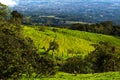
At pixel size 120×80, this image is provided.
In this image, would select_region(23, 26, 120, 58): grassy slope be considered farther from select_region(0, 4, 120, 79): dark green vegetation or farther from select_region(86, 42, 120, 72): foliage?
select_region(86, 42, 120, 72): foliage

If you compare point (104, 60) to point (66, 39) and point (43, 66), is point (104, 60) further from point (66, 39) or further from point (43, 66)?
point (66, 39)

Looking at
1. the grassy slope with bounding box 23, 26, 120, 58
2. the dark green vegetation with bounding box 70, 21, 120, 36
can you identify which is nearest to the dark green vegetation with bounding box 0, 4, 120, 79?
the grassy slope with bounding box 23, 26, 120, 58

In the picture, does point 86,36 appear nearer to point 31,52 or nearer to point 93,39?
point 93,39

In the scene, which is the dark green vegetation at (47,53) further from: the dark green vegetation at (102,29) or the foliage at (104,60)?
the dark green vegetation at (102,29)

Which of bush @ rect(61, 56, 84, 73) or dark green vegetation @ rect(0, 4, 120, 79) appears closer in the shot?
dark green vegetation @ rect(0, 4, 120, 79)

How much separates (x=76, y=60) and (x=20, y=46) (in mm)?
37099

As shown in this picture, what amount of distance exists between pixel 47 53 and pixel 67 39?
39338 mm

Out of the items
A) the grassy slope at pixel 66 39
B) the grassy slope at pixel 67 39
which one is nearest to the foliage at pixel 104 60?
the grassy slope at pixel 66 39

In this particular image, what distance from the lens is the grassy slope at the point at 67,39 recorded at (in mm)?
107000

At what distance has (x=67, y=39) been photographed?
12056cm

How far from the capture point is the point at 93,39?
425 ft

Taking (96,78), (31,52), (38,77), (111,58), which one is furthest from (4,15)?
(111,58)

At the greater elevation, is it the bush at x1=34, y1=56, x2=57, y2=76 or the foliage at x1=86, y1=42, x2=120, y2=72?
the bush at x1=34, y1=56, x2=57, y2=76

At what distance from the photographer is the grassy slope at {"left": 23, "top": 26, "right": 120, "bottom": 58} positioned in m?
107
